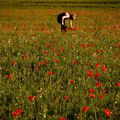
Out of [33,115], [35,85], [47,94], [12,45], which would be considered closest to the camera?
[33,115]

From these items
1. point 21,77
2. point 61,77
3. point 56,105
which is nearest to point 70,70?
point 61,77

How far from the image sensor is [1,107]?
5809 millimetres

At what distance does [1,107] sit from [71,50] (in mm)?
4657

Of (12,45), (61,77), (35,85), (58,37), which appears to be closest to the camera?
→ (35,85)

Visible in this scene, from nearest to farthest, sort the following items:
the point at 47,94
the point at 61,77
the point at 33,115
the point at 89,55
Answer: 1. the point at 33,115
2. the point at 47,94
3. the point at 61,77
4. the point at 89,55

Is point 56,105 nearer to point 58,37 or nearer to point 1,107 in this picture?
point 1,107

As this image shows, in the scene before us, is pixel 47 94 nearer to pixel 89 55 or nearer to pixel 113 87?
pixel 113 87

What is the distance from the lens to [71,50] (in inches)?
399

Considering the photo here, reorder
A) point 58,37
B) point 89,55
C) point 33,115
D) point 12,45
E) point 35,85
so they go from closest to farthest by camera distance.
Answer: point 33,115
point 35,85
point 89,55
point 12,45
point 58,37

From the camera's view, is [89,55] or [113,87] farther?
[89,55]

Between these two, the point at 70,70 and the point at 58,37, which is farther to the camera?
the point at 58,37

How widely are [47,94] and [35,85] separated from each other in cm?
53

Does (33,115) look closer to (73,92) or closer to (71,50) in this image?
(73,92)

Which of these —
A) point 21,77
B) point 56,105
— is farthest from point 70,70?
point 56,105
